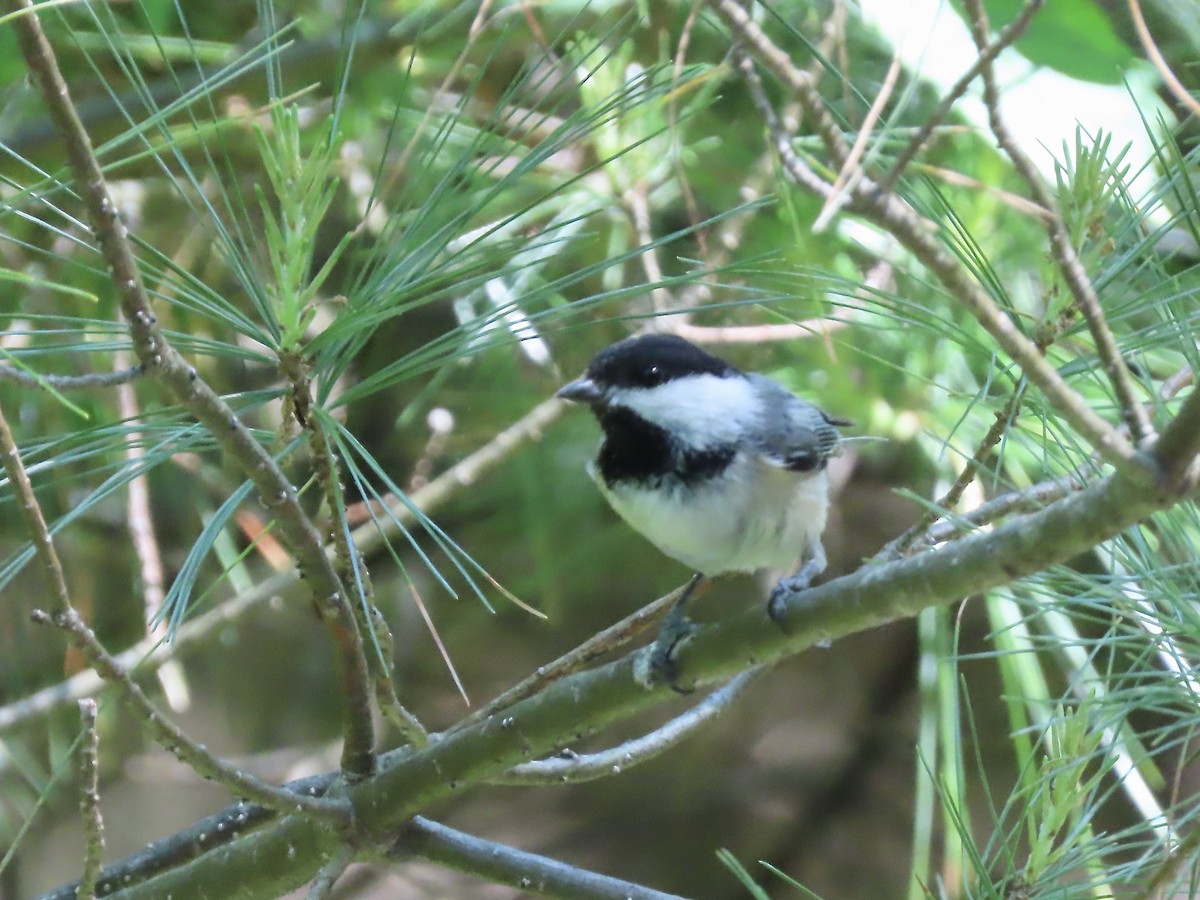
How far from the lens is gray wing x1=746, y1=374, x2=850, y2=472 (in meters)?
0.91

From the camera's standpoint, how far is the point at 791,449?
92 cm

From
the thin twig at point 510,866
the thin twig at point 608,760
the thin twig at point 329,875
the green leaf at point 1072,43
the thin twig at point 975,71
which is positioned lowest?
the thin twig at point 510,866

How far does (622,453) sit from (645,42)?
2.25ft

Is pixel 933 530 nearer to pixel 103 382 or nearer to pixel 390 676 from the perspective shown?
pixel 390 676

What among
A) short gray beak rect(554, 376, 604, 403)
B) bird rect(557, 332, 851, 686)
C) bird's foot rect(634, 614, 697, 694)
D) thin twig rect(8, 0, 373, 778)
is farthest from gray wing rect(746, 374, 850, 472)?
thin twig rect(8, 0, 373, 778)

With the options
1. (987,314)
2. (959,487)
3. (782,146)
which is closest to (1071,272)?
(987,314)

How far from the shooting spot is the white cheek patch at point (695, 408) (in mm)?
888

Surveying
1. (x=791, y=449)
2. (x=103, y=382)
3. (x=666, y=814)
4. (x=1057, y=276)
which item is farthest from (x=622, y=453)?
(x=666, y=814)

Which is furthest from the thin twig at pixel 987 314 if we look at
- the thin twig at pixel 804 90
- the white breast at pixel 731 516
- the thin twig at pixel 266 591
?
the thin twig at pixel 266 591

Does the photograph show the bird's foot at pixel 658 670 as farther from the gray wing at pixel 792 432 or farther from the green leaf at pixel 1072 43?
the green leaf at pixel 1072 43

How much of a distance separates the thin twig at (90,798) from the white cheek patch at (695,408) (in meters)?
0.47

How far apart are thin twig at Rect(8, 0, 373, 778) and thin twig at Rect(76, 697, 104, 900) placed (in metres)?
0.13

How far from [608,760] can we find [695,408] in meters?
0.30

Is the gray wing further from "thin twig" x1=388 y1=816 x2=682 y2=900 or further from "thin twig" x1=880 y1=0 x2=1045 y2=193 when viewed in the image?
"thin twig" x1=880 y1=0 x2=1045 y2=193
